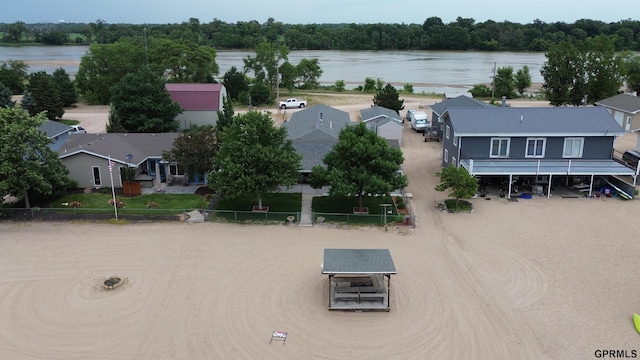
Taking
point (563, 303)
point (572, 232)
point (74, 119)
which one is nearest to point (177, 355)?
point (563, 303)

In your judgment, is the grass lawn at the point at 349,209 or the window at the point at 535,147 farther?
the window at the point at 535,147

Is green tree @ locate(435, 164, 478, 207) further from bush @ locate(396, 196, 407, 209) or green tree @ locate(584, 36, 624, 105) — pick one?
green tree @ locate(584, 36, 624, 105)

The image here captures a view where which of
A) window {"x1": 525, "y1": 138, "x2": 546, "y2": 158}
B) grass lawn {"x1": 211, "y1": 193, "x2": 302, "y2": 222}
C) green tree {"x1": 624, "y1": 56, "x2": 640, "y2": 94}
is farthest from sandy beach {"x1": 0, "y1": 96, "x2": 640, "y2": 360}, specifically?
green tree {"x1": 624, "y1": 56, "x2": 640, "y2": 94}

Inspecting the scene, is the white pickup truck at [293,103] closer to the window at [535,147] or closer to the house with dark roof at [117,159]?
the house with dark roof at [117,159]

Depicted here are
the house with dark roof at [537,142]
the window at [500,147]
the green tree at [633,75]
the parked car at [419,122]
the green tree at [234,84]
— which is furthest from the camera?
the green tree at [234,84]

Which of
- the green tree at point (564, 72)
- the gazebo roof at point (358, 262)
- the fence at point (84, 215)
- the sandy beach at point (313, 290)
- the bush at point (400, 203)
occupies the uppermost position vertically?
the green tree at point (564, 72)

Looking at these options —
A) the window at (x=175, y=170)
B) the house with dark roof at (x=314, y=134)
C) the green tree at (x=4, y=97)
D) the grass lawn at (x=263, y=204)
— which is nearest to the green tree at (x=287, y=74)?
the house with dark roof at (x=314, y=134)

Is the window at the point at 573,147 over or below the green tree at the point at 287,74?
below
